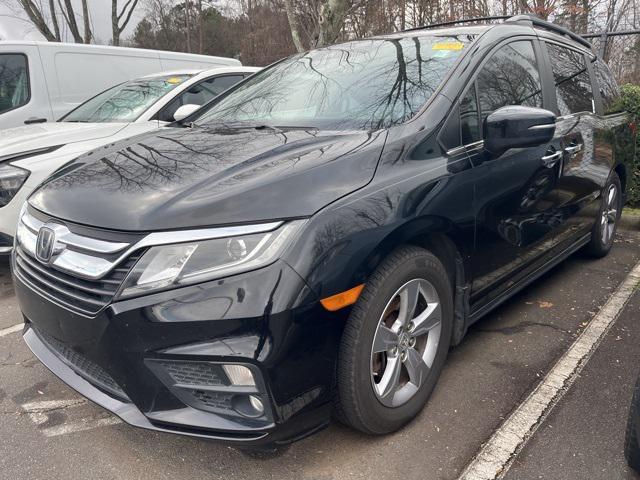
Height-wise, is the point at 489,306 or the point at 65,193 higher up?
the point at 65,193

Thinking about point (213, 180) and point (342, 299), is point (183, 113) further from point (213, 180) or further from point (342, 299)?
point (342, 299)

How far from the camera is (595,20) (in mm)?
14906

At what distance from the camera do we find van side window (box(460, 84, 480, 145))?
8.02 ft

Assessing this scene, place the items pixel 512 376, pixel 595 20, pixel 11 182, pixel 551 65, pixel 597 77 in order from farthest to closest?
pixel 595 20, pixel 597 77, pixel 11 182, pixel 551 65, pixel 512 376

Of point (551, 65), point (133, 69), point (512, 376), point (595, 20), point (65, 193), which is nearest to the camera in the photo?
point (65, 193)

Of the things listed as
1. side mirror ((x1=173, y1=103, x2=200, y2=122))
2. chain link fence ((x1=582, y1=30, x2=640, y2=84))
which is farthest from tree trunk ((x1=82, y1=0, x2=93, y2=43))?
side mirror ((x1=173, y1=103, x2=200, y2=122))

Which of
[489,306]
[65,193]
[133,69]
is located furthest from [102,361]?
[133,69]

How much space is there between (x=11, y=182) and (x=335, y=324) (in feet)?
10.0

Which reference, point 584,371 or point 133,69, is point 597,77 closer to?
point 584,371

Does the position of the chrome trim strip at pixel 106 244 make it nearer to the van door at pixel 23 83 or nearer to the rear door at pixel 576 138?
the rear door at pixel 576 138

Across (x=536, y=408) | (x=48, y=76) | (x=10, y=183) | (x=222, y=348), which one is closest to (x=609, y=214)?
(x=536, y=408)

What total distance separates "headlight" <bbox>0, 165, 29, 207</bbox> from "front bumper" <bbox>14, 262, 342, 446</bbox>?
232 centimetres

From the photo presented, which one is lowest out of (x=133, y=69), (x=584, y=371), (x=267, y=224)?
(x=584, y=371)

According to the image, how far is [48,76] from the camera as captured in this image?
6.54 metres
